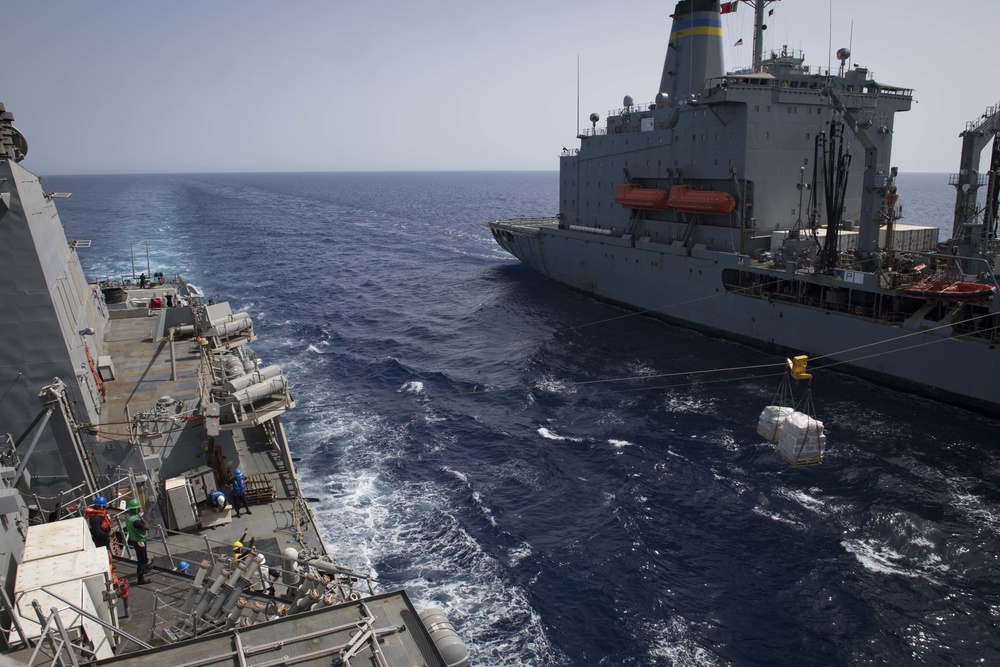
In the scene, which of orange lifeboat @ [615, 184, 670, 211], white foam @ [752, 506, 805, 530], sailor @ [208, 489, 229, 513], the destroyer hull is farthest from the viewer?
orange lifeboat @ [615, 184, 670, 211]

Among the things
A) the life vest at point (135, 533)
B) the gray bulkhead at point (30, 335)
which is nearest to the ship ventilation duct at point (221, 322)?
the gray bulkhead at point (30, 335)

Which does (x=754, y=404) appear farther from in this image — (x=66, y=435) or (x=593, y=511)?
(x=66, y=435)

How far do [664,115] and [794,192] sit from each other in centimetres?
1008

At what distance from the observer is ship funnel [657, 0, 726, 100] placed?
145ft

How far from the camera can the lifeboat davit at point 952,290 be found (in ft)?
84.6

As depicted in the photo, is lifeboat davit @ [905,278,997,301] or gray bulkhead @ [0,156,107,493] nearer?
gray bulkhead @ [0,156,107,493]

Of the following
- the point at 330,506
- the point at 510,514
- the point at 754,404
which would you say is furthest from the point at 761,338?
the point at 330,506

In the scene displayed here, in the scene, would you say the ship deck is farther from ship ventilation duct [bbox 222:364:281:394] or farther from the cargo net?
the cargo net

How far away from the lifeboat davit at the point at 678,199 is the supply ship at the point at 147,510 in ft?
88.7

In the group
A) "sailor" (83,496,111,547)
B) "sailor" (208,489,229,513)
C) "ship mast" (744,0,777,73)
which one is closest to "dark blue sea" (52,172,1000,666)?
"sailor" (208,489,229,513)

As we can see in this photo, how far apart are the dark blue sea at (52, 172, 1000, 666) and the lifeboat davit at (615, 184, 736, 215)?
739cm

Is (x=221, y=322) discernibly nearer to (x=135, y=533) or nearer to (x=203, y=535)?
(x=203, y=535)

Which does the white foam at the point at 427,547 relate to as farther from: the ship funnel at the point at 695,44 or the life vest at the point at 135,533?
the ship funnel at the point at 695,44

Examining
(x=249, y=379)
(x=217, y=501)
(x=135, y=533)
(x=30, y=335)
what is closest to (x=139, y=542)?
(x=135, y=533)
